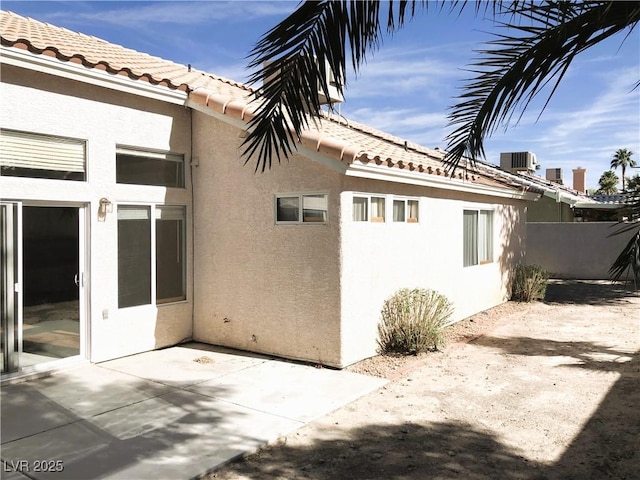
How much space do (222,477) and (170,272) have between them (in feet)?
18.1

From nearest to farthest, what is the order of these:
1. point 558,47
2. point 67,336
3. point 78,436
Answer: point 558,47 → point 78,436 → point 67,336

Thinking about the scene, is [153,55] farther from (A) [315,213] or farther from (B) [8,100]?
(A) [315,213]

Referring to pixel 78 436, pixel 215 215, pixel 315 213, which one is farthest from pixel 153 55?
pixel 78 436

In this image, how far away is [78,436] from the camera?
17.8 ft

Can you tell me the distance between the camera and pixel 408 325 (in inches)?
348

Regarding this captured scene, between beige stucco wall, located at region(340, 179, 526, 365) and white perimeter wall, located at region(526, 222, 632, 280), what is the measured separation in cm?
819

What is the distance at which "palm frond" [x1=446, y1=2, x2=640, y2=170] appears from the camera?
14.3 feet

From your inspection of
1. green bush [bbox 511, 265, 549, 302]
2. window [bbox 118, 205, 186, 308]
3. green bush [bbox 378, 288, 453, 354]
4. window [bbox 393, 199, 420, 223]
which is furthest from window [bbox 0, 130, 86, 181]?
green bush [bbox 511, 265, 549, 302]

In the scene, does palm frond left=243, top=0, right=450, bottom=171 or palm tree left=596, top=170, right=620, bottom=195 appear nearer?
palm frond left=243, top=0, right=450, bottom=171

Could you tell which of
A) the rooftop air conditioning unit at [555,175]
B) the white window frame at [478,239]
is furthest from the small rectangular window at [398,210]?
the rooftop air conditioning unit at [555,175]

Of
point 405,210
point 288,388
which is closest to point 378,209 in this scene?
point 405,210

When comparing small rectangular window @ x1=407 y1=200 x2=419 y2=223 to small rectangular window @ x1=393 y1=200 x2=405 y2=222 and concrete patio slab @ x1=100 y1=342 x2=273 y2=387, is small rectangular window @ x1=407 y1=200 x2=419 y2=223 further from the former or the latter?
concrete patio slab @ x1=100 y1=342 x2=273 y2=387

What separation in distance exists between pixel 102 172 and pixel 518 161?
935 inches

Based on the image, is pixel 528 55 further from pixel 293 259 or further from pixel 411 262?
pixel 411 262
